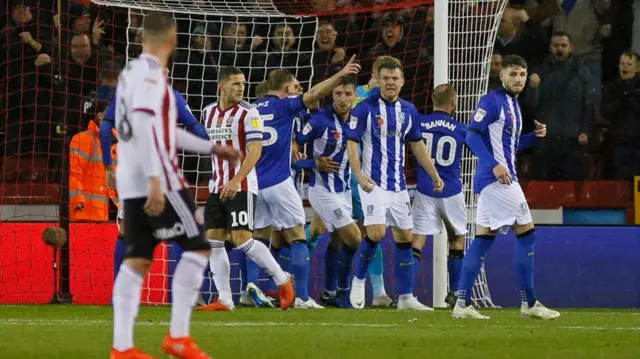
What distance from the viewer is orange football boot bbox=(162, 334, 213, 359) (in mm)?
6676

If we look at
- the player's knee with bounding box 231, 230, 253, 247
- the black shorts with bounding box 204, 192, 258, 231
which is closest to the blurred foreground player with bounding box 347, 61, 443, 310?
the black shorts with bounding box 204, 192, 258, 231

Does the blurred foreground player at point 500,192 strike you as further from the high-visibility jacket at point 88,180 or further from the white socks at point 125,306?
the high-visibility jacket at point 88,180

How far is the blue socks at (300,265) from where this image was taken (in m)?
12.9

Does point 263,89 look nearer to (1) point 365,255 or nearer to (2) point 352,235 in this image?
(2) point 352,235

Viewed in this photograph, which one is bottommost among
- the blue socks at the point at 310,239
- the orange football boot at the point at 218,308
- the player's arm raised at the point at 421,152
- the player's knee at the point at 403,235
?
the orange football boot at the point at 218,308

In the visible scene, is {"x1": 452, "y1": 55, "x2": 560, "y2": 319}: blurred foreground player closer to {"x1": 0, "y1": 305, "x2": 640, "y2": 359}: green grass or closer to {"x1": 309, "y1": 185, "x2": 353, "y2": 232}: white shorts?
{"x1": 0, "y1": 305, "x2": 640, "y2": 359}: green grass

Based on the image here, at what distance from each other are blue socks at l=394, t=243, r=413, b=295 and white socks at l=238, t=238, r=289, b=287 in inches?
69.8

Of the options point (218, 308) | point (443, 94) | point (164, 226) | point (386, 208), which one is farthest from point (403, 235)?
point (164, 226)

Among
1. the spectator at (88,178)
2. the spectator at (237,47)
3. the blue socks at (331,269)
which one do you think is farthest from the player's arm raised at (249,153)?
the spectator at (237,47)

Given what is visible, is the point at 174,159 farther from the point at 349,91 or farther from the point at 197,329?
the point at 349,91

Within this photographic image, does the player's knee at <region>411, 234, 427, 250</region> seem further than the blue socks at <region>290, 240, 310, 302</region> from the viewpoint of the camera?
Yes

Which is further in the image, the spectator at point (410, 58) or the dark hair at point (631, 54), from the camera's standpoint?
the spectator at point (410, 58)

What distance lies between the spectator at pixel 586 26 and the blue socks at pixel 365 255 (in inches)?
184

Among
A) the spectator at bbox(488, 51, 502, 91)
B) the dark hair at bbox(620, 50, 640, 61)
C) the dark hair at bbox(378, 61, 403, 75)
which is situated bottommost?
the dark hair at bbox(378, 61, 403, 75)
